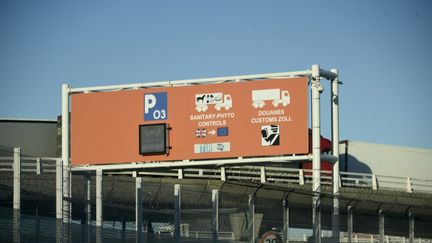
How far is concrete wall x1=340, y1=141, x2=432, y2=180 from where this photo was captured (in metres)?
58.5

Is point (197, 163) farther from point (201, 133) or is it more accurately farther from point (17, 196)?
point (17, 196)

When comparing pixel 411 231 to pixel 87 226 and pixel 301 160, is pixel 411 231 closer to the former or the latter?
pixel 301 160

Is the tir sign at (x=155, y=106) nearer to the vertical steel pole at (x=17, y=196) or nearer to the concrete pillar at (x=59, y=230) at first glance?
the concrete pillar at (x=59, y=230)

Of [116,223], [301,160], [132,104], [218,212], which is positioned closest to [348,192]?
[301,160]

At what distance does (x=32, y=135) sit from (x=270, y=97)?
18.9 metres

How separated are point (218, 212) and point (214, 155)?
17.8m

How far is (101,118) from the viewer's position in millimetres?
41688

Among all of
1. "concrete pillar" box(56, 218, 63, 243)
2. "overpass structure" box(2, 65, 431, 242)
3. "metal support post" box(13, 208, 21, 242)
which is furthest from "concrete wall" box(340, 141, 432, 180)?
"metal support post" box(13, 208, 21, 242)

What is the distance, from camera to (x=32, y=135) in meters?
54.0

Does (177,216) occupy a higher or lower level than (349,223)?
higher

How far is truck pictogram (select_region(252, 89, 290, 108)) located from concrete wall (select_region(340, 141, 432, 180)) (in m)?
19.6

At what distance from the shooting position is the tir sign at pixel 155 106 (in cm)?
4100

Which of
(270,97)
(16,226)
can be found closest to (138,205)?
(16,226)

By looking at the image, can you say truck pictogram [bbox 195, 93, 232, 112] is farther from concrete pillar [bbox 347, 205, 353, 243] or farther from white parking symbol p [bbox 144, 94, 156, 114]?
concrete pillar [bbox 347, 205, 353, 243]
